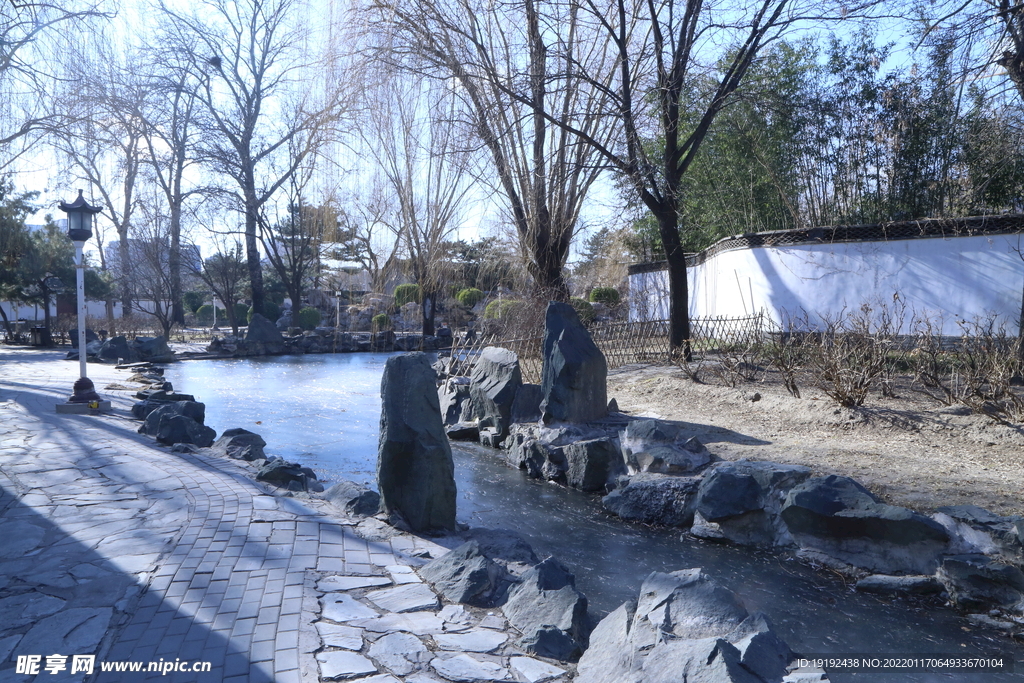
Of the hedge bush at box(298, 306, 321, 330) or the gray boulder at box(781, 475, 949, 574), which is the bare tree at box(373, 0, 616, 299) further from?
A: the hedge bush at box(298, 306, 321, 330)

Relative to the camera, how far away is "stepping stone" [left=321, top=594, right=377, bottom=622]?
10.1 ft

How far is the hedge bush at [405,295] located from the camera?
2695 cm

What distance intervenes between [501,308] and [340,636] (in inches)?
384

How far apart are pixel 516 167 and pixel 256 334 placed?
13879 millimetres

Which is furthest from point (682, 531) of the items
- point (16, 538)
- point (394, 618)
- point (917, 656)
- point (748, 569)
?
point (16, 538)

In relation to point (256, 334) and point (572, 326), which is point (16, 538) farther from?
point (256, 334)

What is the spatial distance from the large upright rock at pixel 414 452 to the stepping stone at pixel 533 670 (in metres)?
1.78

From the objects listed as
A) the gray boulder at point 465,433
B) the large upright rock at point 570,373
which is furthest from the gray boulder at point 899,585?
Answer: the gray boulder at point 465,433

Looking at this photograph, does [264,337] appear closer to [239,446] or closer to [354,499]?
[239,446]

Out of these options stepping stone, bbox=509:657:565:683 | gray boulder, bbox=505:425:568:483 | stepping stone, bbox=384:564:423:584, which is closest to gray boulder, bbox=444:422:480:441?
gray boulder, bbox=505:425:568:483

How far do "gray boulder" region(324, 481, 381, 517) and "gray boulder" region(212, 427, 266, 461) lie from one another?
69.1 inches

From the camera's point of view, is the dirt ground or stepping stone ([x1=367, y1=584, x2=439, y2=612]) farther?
the dirt ground

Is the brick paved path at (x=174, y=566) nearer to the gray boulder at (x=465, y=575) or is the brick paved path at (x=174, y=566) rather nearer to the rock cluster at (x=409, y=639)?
the rock cluster at (x=409, y=639)

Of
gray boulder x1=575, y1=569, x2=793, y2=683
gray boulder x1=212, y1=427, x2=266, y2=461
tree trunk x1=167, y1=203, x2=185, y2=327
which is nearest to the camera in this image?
gray boulder x1=575, y1=569, x2=793, y2=683
